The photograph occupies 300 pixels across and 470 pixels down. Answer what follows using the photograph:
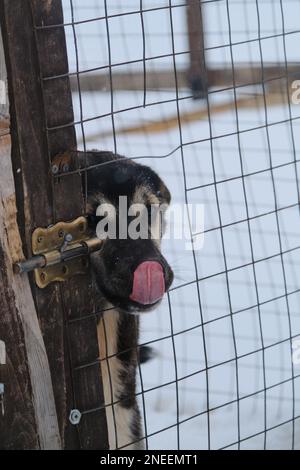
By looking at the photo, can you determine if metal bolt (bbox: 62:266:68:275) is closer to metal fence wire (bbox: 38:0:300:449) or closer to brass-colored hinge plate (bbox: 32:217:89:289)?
brass-colored hinge plate (bbox: 32:217:89:289)

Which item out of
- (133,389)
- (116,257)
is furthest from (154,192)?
(133,389)

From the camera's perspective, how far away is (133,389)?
12.2 feet

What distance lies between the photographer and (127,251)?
3.36 metres

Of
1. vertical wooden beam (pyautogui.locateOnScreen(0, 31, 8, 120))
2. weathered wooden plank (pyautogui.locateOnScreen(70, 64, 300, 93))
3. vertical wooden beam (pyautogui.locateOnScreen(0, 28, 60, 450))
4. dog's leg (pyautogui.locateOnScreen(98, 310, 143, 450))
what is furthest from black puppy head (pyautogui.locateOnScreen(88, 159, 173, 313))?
weathered wooden plank (pyautogui.locateOnScreen(70, 64, 300, 93))

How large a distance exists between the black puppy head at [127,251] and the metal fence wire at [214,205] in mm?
86

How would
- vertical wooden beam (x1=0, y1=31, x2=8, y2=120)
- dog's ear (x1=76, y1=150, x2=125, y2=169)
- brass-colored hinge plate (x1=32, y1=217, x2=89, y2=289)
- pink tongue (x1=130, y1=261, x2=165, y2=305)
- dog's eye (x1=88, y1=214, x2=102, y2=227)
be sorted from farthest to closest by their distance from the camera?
1. dog's eye (x1=88, y1=214, x2=102, y2=227)
2. pink tongue (x1=130, y1=261, x2=165, y2=305)
3. dog's ear (x1=76, y1=150, x2=125, y2=169)
4. brass-colored hinge plate (x1=32, y1=217, x2=89, y2=289)
5. vertical wooden beam (x1=0, y1=31, x2=8, y2=120)

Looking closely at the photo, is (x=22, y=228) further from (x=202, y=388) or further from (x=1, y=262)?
(x=202, y=388)

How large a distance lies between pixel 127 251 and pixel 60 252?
0.78 m

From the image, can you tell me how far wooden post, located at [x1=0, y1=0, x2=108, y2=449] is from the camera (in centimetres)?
248

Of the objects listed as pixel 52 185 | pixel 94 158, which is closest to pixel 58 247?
pixel 52 185

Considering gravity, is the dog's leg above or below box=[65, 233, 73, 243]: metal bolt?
below

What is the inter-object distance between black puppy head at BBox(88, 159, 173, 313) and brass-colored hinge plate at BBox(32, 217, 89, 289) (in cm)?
38

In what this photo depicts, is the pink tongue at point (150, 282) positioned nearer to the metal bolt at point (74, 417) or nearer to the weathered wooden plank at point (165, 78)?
the metal bolt at point (74, 417)

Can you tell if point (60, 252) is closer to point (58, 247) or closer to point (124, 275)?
point (58, 247)
